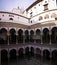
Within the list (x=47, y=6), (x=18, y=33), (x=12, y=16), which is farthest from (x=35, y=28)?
(x=12, y=16)

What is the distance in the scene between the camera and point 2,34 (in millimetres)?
23453

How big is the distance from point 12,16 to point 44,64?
1475 centimetres

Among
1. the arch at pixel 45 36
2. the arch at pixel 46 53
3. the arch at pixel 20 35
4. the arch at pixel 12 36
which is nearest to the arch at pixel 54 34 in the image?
the arch at pixel 45 36

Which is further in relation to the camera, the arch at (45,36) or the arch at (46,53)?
the arch at (45,36)

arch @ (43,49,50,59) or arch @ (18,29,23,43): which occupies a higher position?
arch @ (18,29,23,43)

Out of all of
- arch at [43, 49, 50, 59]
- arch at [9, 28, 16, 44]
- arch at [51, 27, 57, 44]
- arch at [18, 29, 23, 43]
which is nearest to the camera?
arch at [51, 27, 57, 44]

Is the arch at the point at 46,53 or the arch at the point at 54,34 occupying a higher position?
the arch at the point at 54,34

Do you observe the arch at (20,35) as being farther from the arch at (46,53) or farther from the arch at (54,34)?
the arch at (54,34)

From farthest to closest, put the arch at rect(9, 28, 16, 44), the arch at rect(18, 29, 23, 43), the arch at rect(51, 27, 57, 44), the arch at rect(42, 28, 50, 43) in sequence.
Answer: the arch at rect(18, 29, 23, 43) → the arch at rect(9, 28, 16, 44) → the arch at rect(42, 28, 50, 43) → the arch at rect(51, 27, 57, 44)

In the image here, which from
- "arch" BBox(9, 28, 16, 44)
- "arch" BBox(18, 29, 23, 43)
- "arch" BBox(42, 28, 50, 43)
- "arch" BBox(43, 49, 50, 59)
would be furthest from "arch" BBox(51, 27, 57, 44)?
"arch" BBox(9, 28, 16, 44)

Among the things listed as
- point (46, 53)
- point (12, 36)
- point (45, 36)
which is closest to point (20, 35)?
point (12, 36)

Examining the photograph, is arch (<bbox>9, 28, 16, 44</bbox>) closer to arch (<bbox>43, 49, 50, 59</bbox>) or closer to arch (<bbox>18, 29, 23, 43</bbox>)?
arch (<bbox>18, 29, 23, 43</bbox>)

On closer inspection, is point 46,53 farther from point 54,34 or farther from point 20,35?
point 20,35

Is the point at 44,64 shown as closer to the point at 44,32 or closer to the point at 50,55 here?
the point at 50,55
